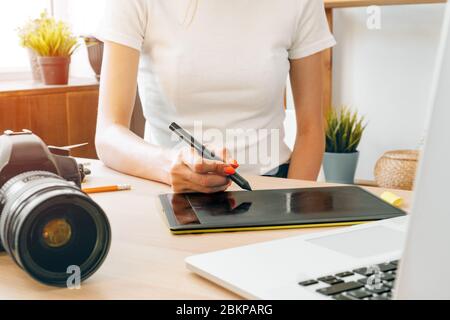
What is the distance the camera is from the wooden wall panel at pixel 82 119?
95.9 inches

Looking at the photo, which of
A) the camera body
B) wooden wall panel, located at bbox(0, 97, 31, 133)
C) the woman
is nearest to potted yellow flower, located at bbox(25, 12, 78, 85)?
wooden wall panel, located at bbox(0, 97, 31, 133)

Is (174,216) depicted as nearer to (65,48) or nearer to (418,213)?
(418,213)

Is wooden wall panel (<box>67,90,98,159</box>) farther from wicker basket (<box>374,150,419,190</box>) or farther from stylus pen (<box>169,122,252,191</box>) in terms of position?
stylus pen (<box>169,122,252,191</box>)

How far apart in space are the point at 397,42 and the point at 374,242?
2296 millimetres

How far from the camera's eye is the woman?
1.29 metres

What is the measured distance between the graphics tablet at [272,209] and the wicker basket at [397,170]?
66.6 inches

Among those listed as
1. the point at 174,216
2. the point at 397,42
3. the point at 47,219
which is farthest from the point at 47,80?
the point at 47,219

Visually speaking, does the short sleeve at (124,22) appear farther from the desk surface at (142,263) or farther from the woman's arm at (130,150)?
the desk surface at (142,263)

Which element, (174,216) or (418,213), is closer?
(418,213)

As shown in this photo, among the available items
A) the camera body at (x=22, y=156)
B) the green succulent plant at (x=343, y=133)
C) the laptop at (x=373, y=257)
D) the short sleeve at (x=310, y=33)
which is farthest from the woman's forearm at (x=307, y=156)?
the green succulent plant at (x=343, y=133)

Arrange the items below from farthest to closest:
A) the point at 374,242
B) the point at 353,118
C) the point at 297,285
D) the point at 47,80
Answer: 1. the point at 353,118
2. the point at 47,80
3. the point at 374,242
4. the point at 297,285

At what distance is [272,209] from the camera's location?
2.85 ft

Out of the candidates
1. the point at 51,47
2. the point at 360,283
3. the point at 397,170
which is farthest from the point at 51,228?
the point at 397,170
